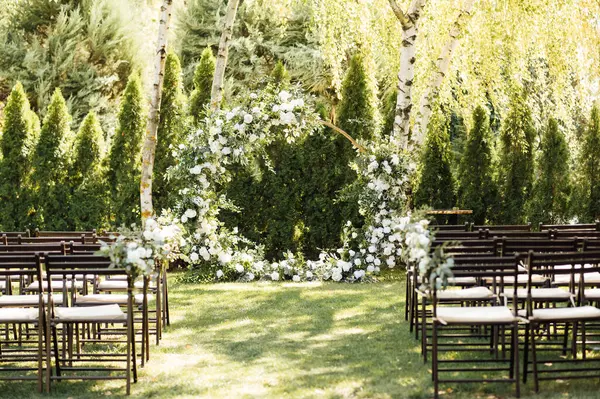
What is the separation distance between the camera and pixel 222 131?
11.5 meters

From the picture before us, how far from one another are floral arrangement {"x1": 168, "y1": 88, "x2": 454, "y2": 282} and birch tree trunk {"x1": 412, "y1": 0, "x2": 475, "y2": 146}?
104 cm

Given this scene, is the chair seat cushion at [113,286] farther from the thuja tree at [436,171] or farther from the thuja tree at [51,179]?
the thuja tree at [436,171]

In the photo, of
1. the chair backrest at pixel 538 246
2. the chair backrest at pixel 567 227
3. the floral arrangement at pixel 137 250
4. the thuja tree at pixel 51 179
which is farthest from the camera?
the thuja tree at pixel 51 179

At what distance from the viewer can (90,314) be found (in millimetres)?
6160

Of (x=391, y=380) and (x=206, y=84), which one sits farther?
(x=206, y=84)

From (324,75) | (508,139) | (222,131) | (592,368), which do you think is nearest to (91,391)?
(592,368)

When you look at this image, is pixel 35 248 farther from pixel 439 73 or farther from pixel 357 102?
pixel 357 102

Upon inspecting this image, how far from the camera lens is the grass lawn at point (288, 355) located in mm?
6059

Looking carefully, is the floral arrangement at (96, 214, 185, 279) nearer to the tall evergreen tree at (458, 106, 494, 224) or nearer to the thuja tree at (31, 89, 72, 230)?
the thuja tree at (31, 89, 72, 230)

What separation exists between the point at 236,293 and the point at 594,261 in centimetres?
519

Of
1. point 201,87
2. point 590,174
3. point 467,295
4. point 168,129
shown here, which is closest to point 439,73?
point 590,174

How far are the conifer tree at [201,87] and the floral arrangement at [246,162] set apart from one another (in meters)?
2.34

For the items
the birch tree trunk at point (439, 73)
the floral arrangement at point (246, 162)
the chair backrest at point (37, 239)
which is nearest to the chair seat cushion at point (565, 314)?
the chair backrest at point (37, 239)

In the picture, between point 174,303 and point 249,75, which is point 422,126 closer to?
point 174,303
